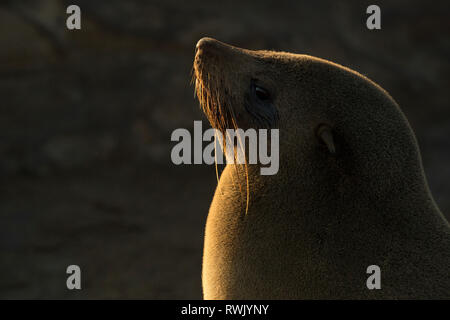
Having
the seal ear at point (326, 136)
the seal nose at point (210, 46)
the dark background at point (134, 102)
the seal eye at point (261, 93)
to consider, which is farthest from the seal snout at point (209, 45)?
the dark background at point (134, 102)

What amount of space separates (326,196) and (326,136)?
21 cm

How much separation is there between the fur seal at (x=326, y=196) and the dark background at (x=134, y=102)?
307 centimetres

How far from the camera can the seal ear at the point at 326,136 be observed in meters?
2.13

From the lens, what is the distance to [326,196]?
2.16 meters

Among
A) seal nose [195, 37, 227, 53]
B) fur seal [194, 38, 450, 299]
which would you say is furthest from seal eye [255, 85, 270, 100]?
seal nose [195, 37, 227, 53]

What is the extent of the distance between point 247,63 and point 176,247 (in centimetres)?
339

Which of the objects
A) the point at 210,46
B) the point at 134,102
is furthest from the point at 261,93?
the point at 134,102

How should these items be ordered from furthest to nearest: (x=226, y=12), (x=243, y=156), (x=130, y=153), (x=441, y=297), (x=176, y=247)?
(x=226, y=12) → (x=130, y=153) → (x=176, y=247) → (x=243, y=156) → (x=441, y=297)

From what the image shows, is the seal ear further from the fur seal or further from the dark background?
the dark background

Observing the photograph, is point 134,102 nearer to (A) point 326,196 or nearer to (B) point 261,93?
(B) point 261,93

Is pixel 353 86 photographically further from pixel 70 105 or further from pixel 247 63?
pixel 70 105

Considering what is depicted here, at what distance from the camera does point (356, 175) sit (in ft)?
7.03

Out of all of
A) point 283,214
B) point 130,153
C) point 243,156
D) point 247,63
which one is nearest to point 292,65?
point 247,63

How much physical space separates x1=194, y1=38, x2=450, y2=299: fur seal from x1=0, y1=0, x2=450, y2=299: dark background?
3067 mm
